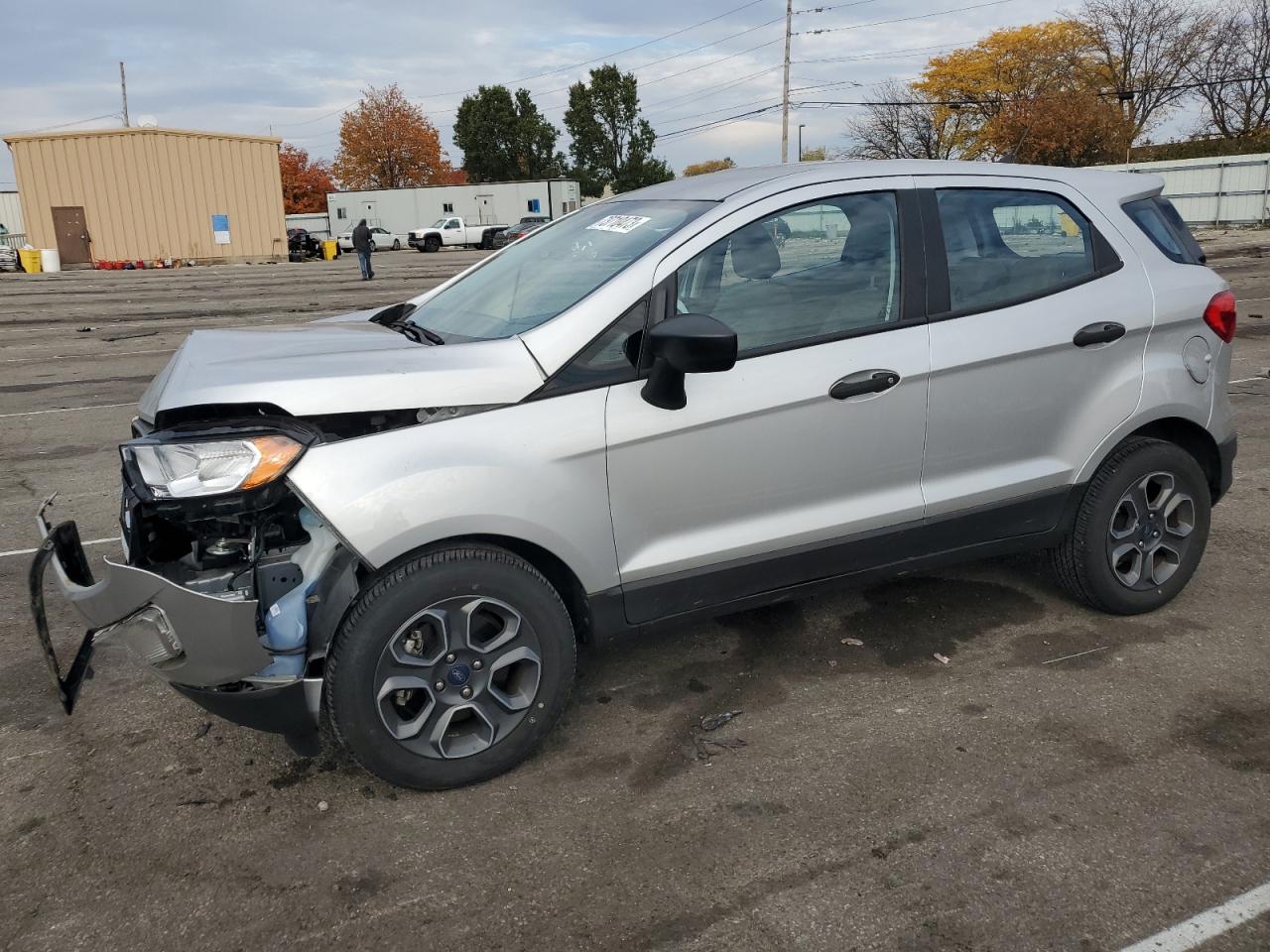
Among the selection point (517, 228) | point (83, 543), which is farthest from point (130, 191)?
point (83, 543)

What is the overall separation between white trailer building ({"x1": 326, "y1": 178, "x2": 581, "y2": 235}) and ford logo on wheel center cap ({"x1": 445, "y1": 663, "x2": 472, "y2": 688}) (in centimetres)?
5208

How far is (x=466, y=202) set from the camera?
53.5m

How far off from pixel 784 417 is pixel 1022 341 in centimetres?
105

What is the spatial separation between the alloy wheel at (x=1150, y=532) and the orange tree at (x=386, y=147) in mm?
79295

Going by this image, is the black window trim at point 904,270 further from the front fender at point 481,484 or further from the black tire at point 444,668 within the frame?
the black tire at point 444,668

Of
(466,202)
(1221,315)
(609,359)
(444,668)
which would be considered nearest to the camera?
(444,668)

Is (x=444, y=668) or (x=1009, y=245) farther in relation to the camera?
(x=1009, y=245)

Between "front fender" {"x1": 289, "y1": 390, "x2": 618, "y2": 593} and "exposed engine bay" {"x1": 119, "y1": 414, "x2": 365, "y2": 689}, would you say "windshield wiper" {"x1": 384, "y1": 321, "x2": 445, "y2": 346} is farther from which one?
"exposed engine bay" {"x1": 119, "y1": 414, "x2": 365, "y2": 689}

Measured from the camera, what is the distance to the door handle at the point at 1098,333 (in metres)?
3.76

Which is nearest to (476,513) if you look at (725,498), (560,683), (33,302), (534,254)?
(560,683)

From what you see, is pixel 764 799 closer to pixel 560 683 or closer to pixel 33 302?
pixel 560 683

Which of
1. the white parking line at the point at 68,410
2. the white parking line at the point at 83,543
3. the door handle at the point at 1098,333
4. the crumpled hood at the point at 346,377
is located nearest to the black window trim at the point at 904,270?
the door handle at the point at 1098,333

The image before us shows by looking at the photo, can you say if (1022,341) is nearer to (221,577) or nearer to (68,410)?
(221,577)

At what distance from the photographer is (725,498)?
327cm
